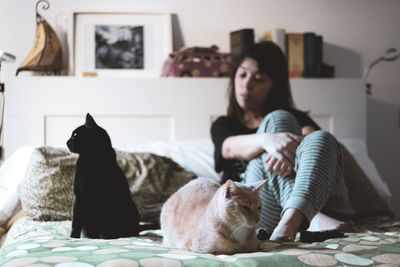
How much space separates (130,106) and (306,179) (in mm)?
1247

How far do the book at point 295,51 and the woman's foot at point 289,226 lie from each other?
141 centimetres

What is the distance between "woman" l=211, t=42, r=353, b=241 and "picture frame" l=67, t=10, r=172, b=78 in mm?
658

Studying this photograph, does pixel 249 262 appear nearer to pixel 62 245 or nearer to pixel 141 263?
pixel 141 263

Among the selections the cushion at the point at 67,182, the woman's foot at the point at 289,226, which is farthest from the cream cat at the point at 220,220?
the cushion at the point at 67,182

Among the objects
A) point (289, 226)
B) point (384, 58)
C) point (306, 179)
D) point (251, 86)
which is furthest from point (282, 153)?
point (384, 58)

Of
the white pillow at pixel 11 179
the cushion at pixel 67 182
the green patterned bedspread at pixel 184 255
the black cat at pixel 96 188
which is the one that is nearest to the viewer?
the green patterned bedspread at pixel 184 255

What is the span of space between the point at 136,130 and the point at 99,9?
0.64 m

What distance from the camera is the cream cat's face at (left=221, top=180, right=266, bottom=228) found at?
0.95 m

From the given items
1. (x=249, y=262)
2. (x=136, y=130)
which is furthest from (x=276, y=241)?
(x=136, y=130)

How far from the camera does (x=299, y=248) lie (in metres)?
0.97

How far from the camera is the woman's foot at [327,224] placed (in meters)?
1.32

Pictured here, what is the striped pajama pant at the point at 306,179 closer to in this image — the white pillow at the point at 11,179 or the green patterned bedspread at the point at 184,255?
the green patterned bedspread at the point at 184,255

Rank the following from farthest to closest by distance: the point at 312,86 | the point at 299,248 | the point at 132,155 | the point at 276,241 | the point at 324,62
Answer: the point at 324,62, the point at 312,86, the point at 132,155, the point at 276,241, the point at 299,248

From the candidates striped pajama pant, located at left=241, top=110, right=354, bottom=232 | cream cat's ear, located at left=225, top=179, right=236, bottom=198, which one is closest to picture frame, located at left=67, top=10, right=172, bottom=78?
striped pajama pant, located at left=241, top=110, right=354, bottom=232
